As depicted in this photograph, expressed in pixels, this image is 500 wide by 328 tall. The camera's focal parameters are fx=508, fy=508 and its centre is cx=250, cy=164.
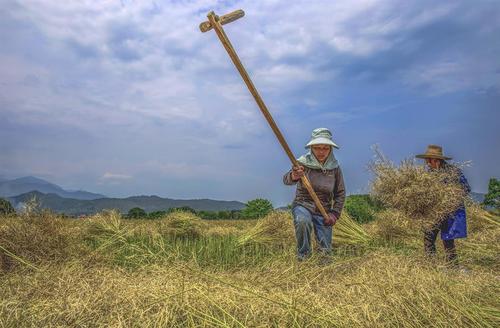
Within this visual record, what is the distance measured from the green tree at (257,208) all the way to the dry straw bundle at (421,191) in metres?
5.50

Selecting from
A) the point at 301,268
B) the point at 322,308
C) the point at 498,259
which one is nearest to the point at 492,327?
the point at 322,308

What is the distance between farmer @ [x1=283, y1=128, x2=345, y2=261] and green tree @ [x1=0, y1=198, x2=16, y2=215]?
10.6ft

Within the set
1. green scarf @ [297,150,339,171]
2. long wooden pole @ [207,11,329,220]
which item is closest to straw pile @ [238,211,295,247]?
green scarf @ [297,150,339,171]

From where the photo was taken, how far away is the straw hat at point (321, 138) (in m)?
5.27

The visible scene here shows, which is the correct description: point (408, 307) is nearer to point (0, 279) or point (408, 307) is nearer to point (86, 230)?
point (0, 279)

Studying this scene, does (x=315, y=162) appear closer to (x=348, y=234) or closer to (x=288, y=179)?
(x=288, y=179)

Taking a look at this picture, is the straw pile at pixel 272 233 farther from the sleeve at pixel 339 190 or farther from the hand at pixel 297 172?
the hand at pixel 297 172

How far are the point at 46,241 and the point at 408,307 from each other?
12.2ft

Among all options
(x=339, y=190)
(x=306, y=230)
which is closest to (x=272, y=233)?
(x=339, y=190)

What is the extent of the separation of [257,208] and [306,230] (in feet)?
19.5

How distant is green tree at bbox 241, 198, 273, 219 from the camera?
11.0 m

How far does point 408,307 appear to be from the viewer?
10.3 feet

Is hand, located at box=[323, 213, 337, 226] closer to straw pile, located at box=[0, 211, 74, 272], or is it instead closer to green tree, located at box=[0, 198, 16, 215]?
straw pile, located at box=[0, 211, 74, 272]

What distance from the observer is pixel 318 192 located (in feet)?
18.2
